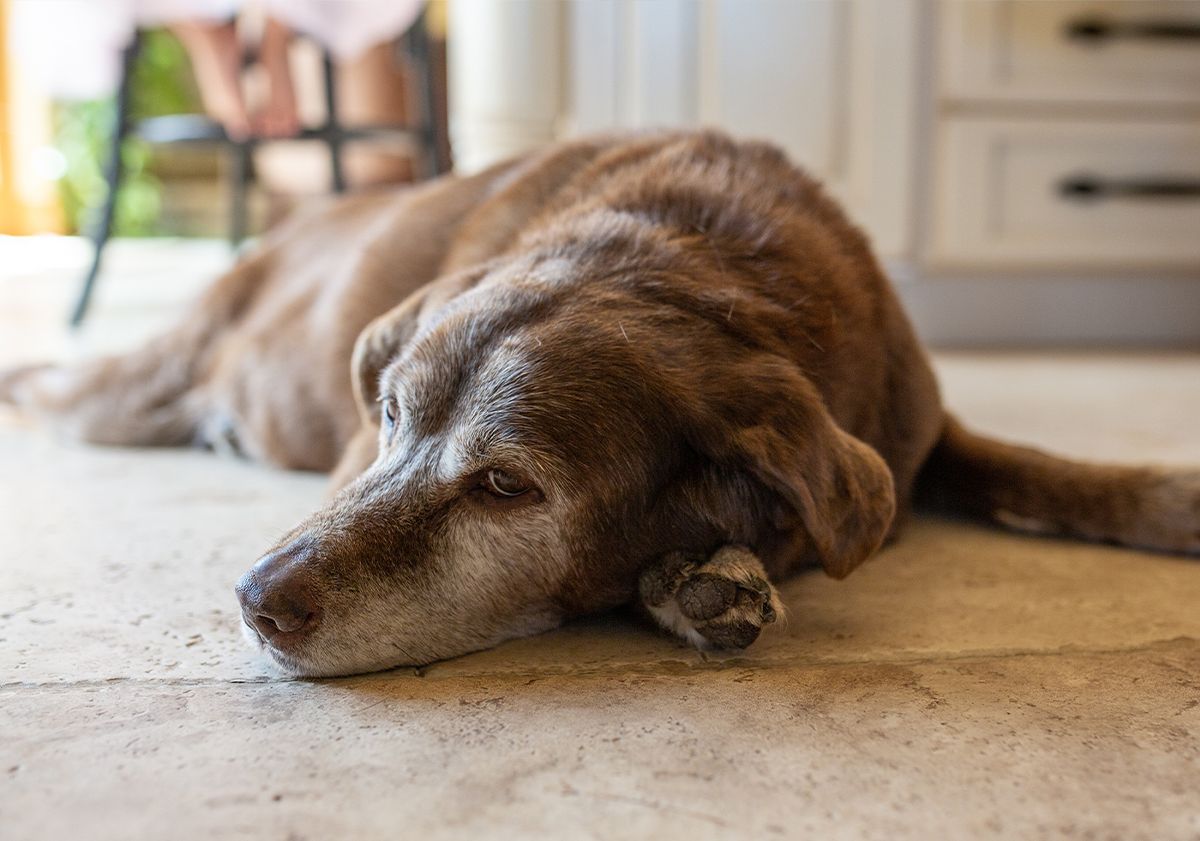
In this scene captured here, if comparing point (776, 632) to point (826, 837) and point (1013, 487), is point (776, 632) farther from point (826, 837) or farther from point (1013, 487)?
point (1013, 487)

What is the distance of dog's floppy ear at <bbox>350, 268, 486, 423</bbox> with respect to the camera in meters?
1.71

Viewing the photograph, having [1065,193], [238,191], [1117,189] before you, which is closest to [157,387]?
[1065,193]

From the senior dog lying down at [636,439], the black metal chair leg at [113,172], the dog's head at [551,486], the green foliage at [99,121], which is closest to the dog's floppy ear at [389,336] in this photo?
the senior dog lying down at [636,439]

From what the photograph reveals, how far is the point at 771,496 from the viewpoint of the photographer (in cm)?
147

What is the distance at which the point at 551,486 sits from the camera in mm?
1384

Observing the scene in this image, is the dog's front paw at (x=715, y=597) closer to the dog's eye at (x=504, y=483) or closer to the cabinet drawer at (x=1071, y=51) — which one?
the dog's eye at (x=504, y=483)

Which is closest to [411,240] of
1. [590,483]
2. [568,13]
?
[590,483]

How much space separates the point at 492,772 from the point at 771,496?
539mm

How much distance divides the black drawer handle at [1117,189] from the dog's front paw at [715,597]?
3223mm

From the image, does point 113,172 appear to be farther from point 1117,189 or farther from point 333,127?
point 1117,189

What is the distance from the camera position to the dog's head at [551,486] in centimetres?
135

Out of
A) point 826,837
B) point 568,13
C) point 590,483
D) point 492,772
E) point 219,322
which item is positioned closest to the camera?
point 826,837

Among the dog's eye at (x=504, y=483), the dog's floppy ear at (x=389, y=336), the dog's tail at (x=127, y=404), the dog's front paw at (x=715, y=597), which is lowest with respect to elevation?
the dog's tail at (x=127, y=404)

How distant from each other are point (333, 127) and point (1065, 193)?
2817 mm
